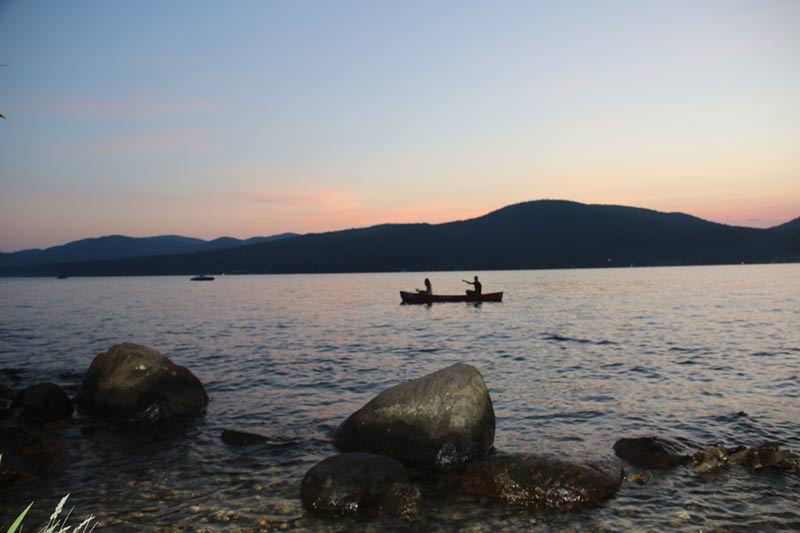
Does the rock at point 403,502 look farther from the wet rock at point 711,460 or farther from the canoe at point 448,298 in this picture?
the canoe at point 448,298

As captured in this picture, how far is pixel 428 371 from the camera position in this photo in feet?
69.4

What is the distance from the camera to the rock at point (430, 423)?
10698 millimetres

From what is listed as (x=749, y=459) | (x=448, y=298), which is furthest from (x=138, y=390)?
(x=448, y=298)

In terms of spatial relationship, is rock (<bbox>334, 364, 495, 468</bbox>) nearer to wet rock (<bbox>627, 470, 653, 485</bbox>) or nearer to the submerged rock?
wet rock (<bbox>627, 470, 653, 485</bbox>)

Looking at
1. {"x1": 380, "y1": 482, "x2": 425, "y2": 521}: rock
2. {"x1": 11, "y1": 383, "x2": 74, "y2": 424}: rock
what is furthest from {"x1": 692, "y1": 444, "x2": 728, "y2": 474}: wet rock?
{"x1": 11, "y1": 383, "x2": 74, "y2": 424}: rock

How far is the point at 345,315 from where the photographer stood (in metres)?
49.1

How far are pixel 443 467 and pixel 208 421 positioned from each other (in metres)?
6.90

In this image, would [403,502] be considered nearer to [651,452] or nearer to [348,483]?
[348,483]

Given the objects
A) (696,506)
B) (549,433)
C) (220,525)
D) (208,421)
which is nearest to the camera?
(220,525)

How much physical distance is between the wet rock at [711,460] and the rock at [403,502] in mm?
5393

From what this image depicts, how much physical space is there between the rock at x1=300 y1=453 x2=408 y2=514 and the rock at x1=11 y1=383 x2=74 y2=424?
8.83 metres

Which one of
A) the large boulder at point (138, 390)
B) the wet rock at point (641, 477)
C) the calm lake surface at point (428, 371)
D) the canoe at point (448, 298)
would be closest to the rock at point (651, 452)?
the calm lake surface at point (428, 371)

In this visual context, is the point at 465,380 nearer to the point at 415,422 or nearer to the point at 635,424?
the point at 415,422

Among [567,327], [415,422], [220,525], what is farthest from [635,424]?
[567,327]
